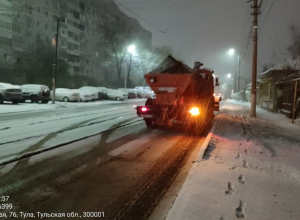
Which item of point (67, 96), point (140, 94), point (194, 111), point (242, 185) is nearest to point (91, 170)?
Answer: point (242, 185)

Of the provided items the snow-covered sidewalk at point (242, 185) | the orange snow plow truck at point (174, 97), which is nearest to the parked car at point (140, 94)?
the orange snow plow truck at point (174, 97)

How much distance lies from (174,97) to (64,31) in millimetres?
56127

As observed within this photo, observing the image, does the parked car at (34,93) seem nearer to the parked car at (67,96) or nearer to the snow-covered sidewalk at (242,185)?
the parked car at (67,96)

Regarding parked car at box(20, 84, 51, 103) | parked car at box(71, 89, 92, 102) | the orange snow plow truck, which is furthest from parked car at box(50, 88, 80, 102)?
the orange snow plow truck

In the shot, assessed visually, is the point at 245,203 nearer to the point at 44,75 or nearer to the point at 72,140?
the point at 72,140

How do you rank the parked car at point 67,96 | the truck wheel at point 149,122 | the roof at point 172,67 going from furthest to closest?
the parked car at point 67,96 → the truck wheel at point 149,122 → the roof at point 172,67

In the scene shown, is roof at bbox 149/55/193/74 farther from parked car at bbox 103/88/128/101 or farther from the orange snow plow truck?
parked car at bbox 103/88/128/101

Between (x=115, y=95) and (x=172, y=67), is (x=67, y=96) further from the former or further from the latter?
(x=172, y=67)

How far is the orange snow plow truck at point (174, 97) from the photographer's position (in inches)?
465

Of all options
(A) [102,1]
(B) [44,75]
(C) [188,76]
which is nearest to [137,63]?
(A) [102,1]

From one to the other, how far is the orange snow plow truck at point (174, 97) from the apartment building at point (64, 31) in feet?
74.1

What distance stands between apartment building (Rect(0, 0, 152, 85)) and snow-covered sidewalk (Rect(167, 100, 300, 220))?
93.1 feet

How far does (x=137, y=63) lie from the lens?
71.4m

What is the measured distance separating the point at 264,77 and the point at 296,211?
3091 cm
